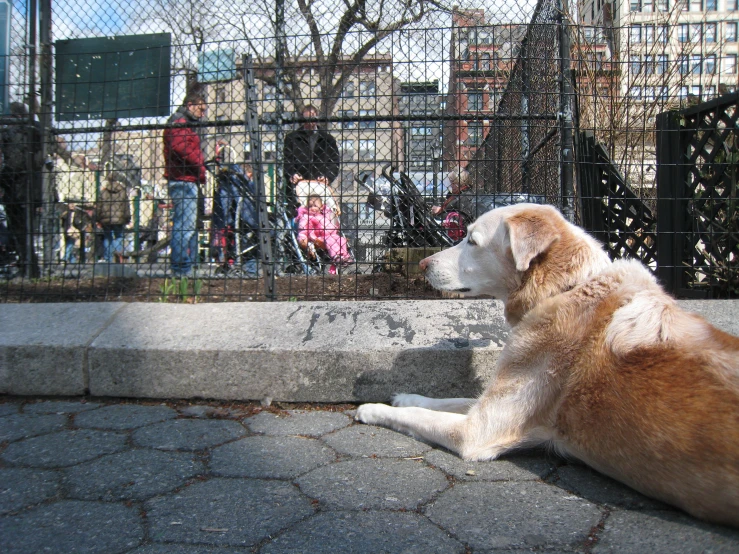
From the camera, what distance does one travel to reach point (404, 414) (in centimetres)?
254

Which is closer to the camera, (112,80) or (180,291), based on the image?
(112,80)

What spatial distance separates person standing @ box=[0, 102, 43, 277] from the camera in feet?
15.3

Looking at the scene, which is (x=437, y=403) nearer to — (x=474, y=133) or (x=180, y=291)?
(x=474, y=133)

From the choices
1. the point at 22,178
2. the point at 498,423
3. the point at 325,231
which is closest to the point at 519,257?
the point at 498,423

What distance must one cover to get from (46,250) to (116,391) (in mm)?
2314

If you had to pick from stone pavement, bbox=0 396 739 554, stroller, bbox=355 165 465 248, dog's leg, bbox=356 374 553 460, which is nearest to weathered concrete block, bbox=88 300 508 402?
stone pavement, bbox=0 396 739 554

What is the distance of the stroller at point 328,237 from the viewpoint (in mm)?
4215

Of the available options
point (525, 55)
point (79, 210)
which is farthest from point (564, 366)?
point (79, 210)

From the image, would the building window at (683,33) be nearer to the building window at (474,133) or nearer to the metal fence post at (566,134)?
the metal fence post at (566,134)

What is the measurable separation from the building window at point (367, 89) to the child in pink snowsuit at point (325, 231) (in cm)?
90

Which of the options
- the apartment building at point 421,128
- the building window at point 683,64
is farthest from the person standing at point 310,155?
the building window at point 683,64

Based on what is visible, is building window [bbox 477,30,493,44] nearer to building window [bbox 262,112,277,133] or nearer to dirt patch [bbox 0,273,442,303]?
building window [bbox 262,112,277,133]

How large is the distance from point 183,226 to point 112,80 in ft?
4.25

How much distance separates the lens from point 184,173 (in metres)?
4.80
